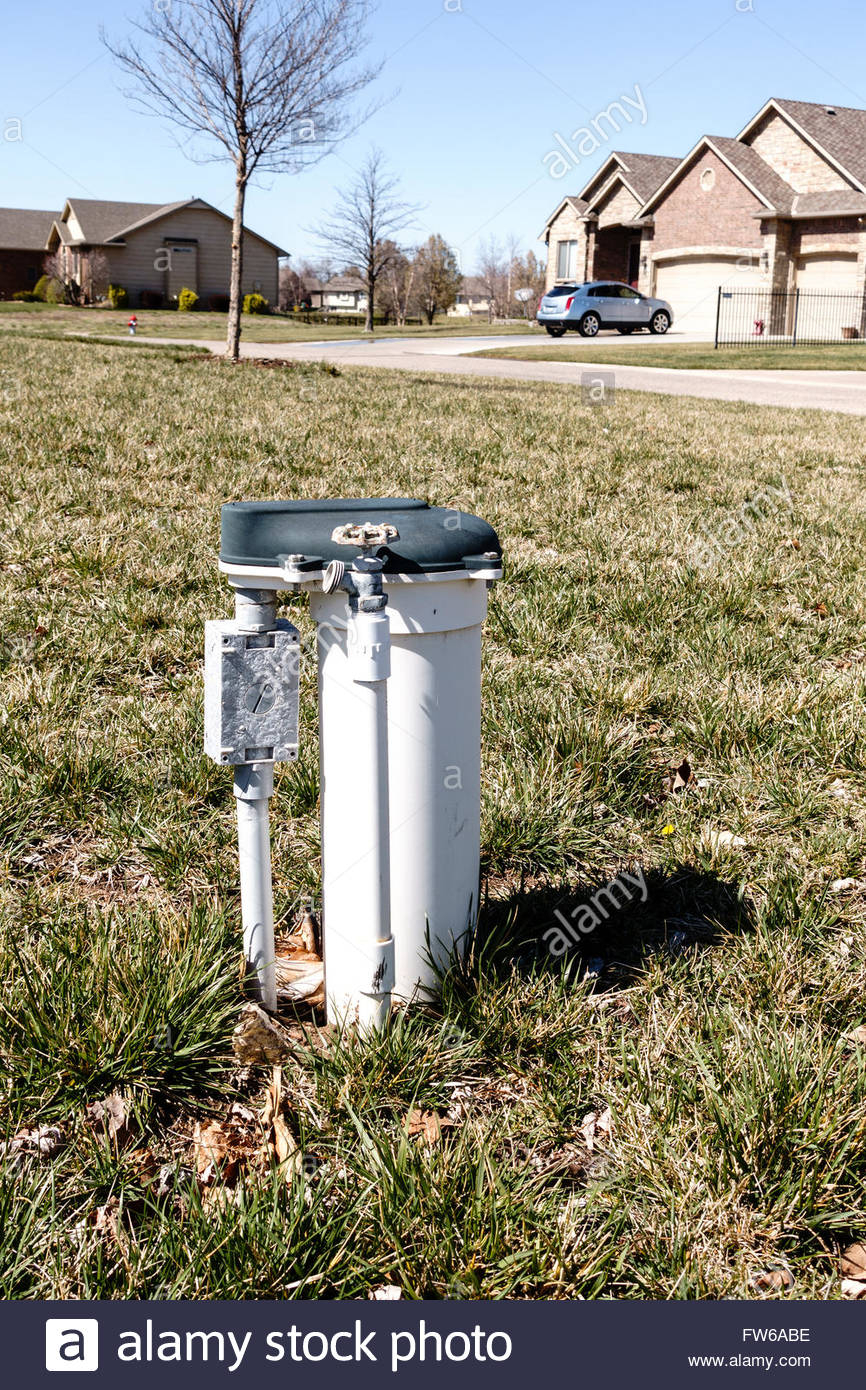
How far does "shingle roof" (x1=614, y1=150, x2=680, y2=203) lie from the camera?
45312 millimetres

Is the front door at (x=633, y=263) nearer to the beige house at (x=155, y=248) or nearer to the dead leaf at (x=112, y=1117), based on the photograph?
the beige house at (x=155, y=248)

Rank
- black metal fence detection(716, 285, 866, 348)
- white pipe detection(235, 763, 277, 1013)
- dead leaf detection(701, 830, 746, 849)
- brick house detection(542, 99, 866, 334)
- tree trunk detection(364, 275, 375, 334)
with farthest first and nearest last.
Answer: tree trunk detection(364, 275, 375, 334) < brick house detection(542, 99, 866, 334) < black metal fence detection(716, 285, 866, 348) < dead leaf detection(701, 830, 746, 849) < white pipe detection(235, 763, 277, 1013)

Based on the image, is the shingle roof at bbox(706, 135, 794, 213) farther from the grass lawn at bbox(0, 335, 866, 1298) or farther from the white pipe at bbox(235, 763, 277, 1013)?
the white pipe at bbox(235, 763, 277, 1013)

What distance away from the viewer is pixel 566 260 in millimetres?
50062

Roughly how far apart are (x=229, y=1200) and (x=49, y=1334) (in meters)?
0.30

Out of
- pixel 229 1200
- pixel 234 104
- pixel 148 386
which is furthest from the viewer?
pixel 234 104

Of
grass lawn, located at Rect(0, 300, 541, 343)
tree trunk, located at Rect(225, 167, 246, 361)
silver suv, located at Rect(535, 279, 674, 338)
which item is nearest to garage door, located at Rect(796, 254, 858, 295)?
silver suv, located at Rect(535, 279, 674, 338)

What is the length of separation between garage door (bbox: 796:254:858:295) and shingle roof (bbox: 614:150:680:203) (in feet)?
27.8

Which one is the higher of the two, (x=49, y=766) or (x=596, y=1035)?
(x=49, y=766)

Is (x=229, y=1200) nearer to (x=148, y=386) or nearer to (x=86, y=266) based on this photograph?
(x=148, y=386)

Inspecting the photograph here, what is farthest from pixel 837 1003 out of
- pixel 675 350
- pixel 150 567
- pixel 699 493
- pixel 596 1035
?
pixel 675 350

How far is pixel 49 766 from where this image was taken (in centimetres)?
306

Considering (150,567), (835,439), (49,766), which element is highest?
(835,439)

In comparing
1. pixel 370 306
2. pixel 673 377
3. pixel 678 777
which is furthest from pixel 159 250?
pixel 678 777
